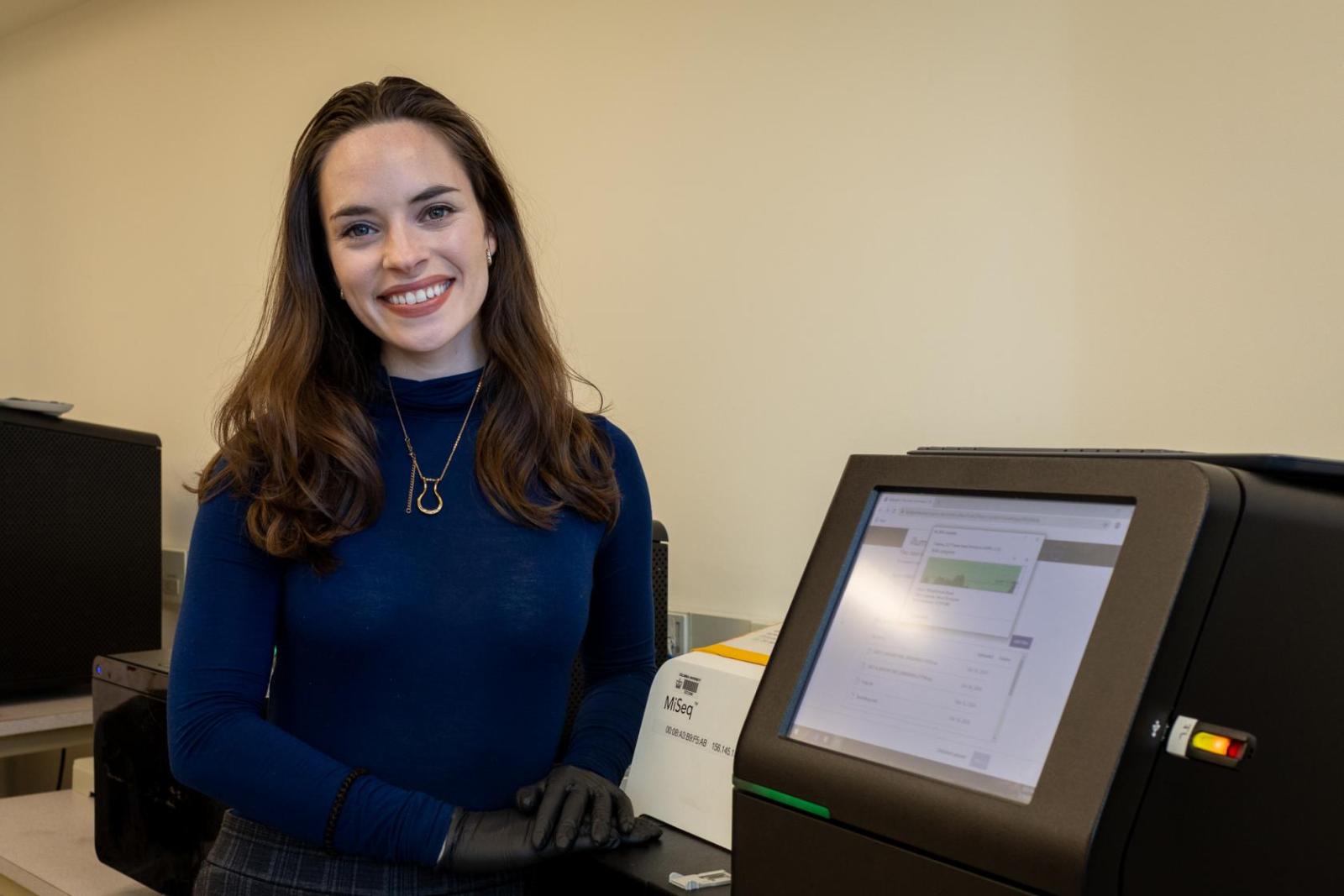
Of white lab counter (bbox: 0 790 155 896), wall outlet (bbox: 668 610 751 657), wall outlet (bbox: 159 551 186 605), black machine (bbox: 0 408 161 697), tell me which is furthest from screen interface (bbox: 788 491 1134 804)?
wall outlet (bbox: 159 551 186 605)

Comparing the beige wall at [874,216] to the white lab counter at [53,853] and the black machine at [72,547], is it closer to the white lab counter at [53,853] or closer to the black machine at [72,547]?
the black machine at [72,547]

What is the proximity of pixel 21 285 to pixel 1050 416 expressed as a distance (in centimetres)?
272

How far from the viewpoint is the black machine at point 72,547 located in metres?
2.04

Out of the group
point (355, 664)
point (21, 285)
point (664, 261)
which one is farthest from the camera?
point (21, 285)

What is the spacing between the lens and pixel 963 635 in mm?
631

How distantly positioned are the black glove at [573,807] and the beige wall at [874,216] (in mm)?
616

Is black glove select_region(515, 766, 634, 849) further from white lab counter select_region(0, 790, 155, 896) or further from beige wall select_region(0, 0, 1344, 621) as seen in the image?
white lab counter select_region(0, 790, 155, 896)

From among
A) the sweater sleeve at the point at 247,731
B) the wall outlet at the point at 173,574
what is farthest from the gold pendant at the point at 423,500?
the wall outlet at the point at 173,574

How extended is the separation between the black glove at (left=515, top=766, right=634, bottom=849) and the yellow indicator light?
0.48 metres

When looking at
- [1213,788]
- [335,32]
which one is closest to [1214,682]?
[1213,788]

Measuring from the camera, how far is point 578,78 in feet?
5.96

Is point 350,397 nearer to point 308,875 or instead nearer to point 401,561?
point 401,561

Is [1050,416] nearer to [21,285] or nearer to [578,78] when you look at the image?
[578,78]

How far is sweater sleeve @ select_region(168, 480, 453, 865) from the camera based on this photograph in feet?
3.07
